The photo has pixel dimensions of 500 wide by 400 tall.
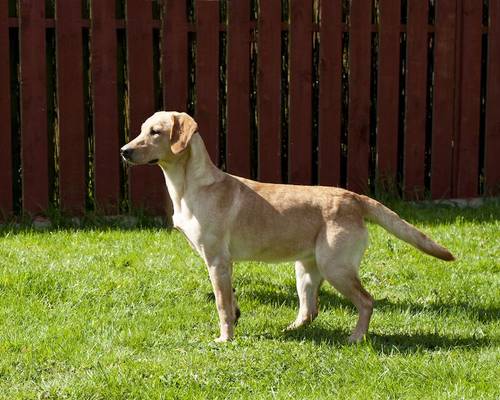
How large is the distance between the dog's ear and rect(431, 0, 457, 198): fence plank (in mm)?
4169

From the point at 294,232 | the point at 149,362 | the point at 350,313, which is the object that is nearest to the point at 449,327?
the point at 350,313

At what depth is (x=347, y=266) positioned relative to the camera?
5.98 metres

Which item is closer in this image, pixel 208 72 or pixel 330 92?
pixel 208 72

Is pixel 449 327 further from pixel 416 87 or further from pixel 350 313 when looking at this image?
pixel 416 87

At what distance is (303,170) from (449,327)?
3.39m

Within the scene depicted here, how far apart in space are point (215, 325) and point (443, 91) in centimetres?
427

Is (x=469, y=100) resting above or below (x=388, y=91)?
below

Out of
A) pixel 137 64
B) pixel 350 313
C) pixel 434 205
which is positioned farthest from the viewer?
pixel 434 205

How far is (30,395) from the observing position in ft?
16.5

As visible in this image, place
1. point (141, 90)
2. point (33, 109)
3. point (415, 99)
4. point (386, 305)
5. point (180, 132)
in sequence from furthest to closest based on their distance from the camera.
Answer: point (415, 99) < point (141, 90) < point (33, 109) < point (386, 305) < point (180, 132)

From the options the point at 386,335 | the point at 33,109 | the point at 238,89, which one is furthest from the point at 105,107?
the point at 386,335

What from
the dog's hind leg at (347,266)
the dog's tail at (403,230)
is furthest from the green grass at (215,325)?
the dog's tail at (403,230)

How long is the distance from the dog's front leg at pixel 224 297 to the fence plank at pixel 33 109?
316cm

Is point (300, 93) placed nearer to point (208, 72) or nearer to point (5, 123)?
Answer: point (208, 72)
